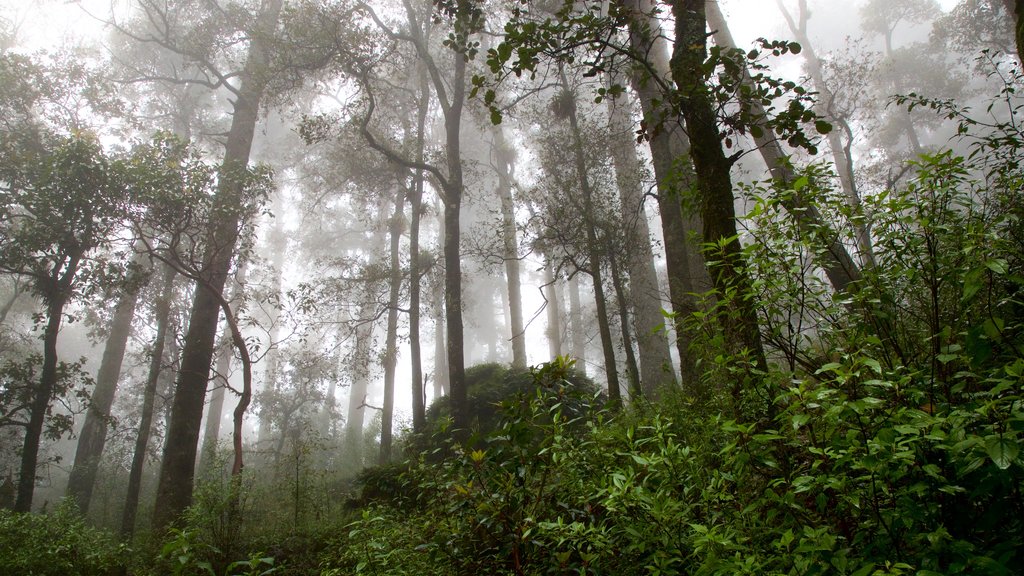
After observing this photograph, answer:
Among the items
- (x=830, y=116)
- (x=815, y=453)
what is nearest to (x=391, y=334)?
(x=830, y=116)

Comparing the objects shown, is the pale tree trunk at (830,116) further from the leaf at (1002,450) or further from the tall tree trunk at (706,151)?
the leaf at (1002,450)

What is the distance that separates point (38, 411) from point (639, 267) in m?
12.6

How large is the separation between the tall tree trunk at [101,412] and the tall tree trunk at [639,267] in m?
13.9

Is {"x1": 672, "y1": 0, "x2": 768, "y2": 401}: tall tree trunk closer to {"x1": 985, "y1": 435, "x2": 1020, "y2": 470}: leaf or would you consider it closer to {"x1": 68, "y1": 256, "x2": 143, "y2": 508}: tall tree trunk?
{"x1": 985, "y1": 435, "x2": 1020, "y2": 470}: leaf

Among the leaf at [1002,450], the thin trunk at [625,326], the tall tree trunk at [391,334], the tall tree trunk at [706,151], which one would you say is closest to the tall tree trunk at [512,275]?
the tall tree trunk at [391,334]

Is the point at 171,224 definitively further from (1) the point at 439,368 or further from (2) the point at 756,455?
(1) the point at 439,368

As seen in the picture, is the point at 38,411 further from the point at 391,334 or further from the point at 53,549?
the point at 391,334

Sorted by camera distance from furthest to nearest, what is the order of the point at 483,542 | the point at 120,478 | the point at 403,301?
the point at 120,478 < the point at 403,301 < the point at 483,542

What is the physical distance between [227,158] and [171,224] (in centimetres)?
227

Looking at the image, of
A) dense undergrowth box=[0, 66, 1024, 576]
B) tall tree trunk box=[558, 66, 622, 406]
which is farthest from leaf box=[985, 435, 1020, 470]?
tall tree trunk box=[558, 66, 622, 406]

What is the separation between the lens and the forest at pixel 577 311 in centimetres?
206

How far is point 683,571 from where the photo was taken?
2.36 m

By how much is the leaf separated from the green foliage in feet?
26.5

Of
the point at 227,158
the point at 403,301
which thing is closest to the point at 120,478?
the point at 403,301
